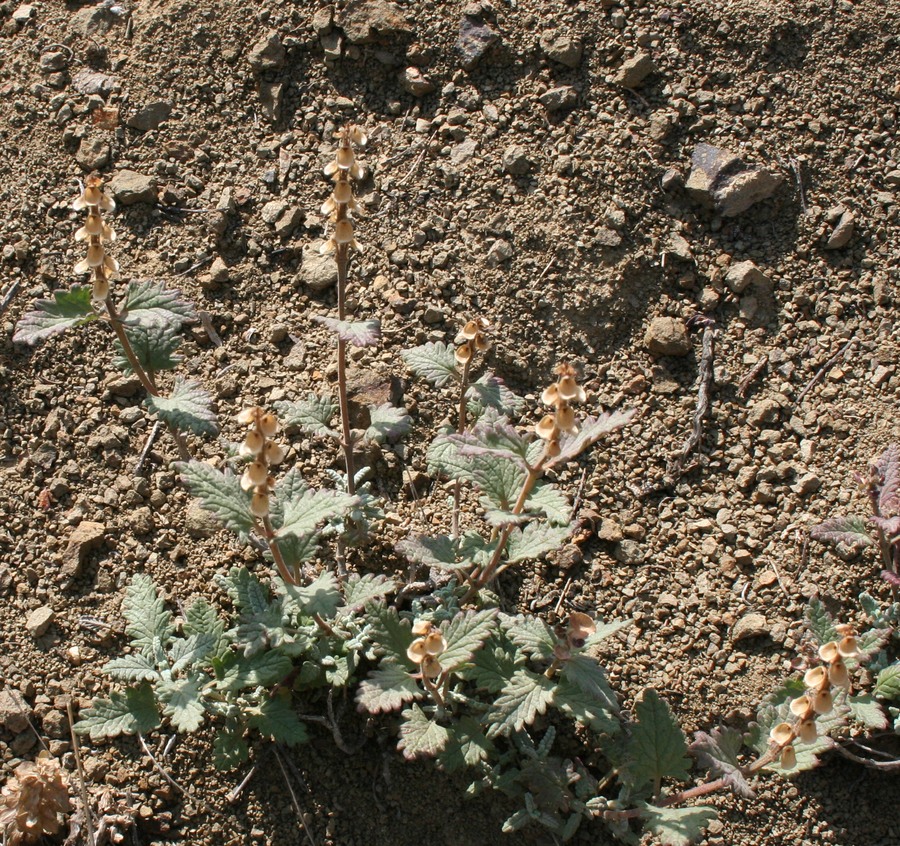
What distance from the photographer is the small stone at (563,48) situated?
3.99 meters

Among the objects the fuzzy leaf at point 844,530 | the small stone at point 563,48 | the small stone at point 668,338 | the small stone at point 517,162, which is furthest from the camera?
the small stone at point 563,48

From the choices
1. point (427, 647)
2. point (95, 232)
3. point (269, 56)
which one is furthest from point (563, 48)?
point (427, 647)

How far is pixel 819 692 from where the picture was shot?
7.83 feet

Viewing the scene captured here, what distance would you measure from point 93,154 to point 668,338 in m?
2.38

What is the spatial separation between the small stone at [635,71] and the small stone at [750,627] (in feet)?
6.92

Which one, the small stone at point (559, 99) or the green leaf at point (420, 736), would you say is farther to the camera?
the small stone at point (559, 99)

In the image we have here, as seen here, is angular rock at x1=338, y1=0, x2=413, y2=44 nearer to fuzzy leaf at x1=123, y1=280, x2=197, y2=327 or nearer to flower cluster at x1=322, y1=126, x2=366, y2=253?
flower cluster at x1=322, y1=126, x2=366, y2=253

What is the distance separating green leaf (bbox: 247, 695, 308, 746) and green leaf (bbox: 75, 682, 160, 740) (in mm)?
291

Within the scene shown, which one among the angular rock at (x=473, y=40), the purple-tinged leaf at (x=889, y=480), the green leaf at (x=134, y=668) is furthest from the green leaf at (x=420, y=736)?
the angular rock at (x=473, y=40)

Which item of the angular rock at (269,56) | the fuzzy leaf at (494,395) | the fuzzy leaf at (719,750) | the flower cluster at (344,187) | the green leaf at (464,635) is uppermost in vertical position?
the angular rock at (269,56)

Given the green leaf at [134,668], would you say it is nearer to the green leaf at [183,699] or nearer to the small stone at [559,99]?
the green leaf at [183,699]

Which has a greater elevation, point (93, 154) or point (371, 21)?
point (371, 21)

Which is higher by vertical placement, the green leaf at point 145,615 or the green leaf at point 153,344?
the green leaf at point 153,344

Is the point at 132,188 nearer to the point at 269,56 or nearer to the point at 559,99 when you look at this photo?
the point at 269,56
